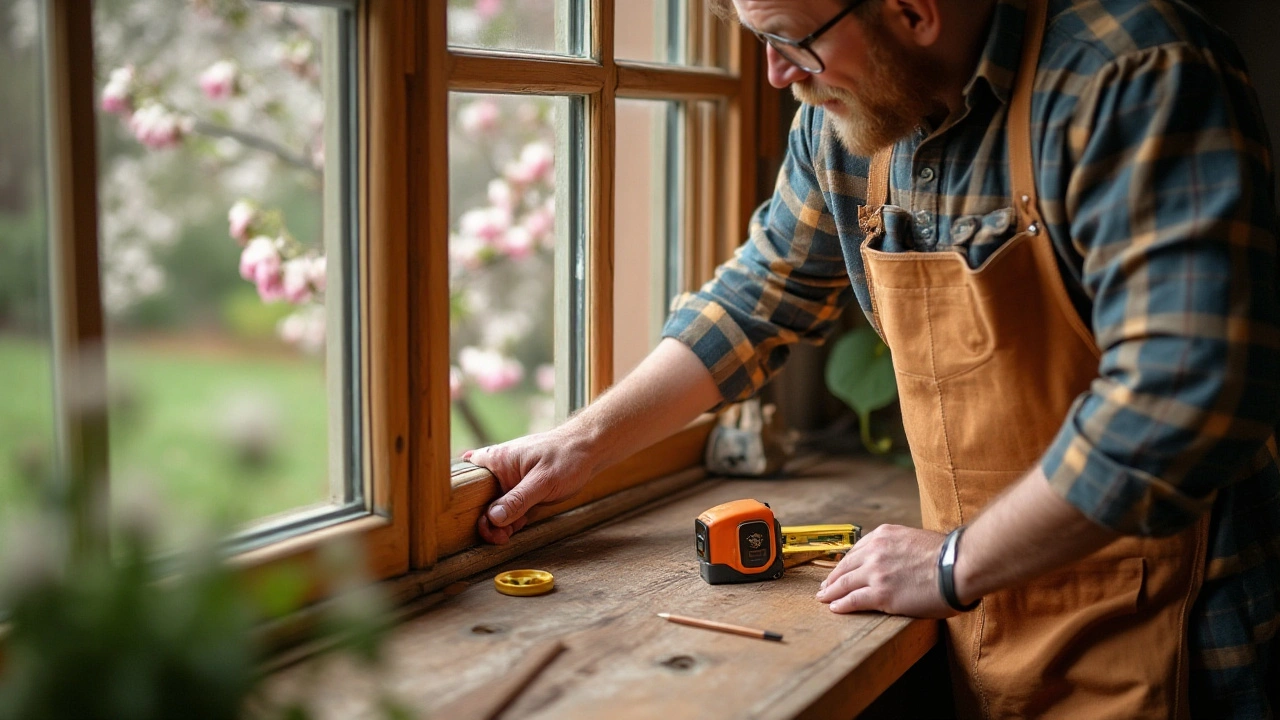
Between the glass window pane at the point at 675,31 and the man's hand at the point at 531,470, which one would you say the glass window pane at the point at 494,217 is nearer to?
the glass window pane at the point at 675,31

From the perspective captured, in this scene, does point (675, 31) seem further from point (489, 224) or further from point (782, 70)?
point (489, 224)

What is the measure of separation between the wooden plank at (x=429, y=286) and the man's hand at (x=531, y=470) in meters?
0.10

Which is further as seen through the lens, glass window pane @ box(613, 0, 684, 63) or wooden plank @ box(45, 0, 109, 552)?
glass window pane @ box(613, 0, 684, 63)

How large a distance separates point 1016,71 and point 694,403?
604 millimetres

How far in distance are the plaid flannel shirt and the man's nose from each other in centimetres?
15

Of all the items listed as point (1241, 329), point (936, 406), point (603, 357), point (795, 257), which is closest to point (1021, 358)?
point (936, 406)

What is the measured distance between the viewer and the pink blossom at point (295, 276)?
181cm

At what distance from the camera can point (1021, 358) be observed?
129 centimetres

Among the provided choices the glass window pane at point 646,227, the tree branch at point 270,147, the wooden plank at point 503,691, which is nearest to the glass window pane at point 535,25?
the glass window pane at point 646,227

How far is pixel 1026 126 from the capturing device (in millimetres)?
1229

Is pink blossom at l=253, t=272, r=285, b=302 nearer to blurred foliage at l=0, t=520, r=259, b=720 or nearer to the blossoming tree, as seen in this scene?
the blossoming tree

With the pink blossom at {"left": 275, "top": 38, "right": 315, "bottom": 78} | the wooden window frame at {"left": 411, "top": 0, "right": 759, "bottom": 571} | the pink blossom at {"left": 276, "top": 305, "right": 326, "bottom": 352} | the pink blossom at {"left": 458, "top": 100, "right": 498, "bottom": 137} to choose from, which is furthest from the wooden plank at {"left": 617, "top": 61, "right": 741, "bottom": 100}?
the pink blossom at {"left": 458, "top": 100, "right": 498, "bottom": 137}

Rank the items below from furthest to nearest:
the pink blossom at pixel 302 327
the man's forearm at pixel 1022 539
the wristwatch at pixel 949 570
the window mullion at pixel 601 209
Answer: the pink blossom at pixel 302 327
the window mullion at pixel 601 209
the wristwatch at pixel 949 570
the man's forearm at pixel 1022 539

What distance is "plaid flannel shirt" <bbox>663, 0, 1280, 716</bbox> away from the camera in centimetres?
Result: 108
